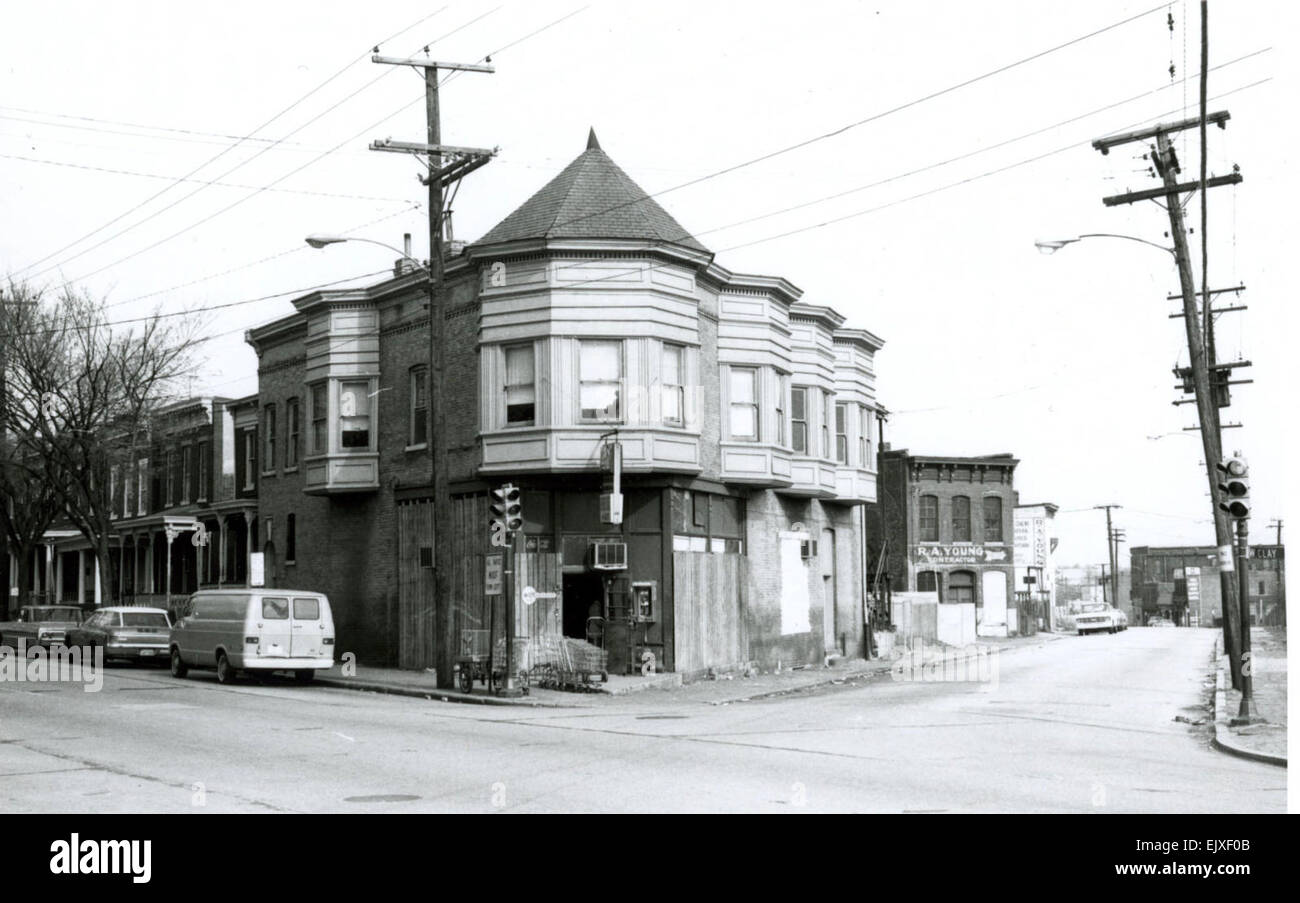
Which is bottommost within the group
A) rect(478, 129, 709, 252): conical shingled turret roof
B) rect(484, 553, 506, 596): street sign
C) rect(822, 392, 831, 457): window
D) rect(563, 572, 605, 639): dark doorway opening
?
rect(563, 572, 605, 639): dark doorway opening

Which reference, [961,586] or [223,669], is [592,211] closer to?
[223,669]

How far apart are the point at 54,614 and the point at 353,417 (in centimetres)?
1160

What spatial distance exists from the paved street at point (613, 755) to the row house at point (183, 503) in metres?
15.0

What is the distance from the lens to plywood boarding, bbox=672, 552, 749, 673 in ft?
94.6

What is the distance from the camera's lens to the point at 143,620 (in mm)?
32969

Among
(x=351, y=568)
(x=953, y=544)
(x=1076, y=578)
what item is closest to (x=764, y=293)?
(x=351, y=568)

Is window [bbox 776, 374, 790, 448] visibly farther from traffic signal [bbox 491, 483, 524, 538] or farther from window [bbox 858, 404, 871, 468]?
traffic signal [bbox 491, 483, 524, 538]

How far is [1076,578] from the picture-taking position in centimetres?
11231

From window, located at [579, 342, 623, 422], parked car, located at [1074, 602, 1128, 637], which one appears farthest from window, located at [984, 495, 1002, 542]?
window, located at [579, 342, 623, 422]

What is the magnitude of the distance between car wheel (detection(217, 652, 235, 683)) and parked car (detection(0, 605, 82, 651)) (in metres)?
9.39

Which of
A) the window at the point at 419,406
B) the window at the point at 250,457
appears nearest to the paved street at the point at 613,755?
the window at the point at 419,406

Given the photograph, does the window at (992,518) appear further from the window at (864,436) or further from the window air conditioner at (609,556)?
the window air conditioner at (609,556)
